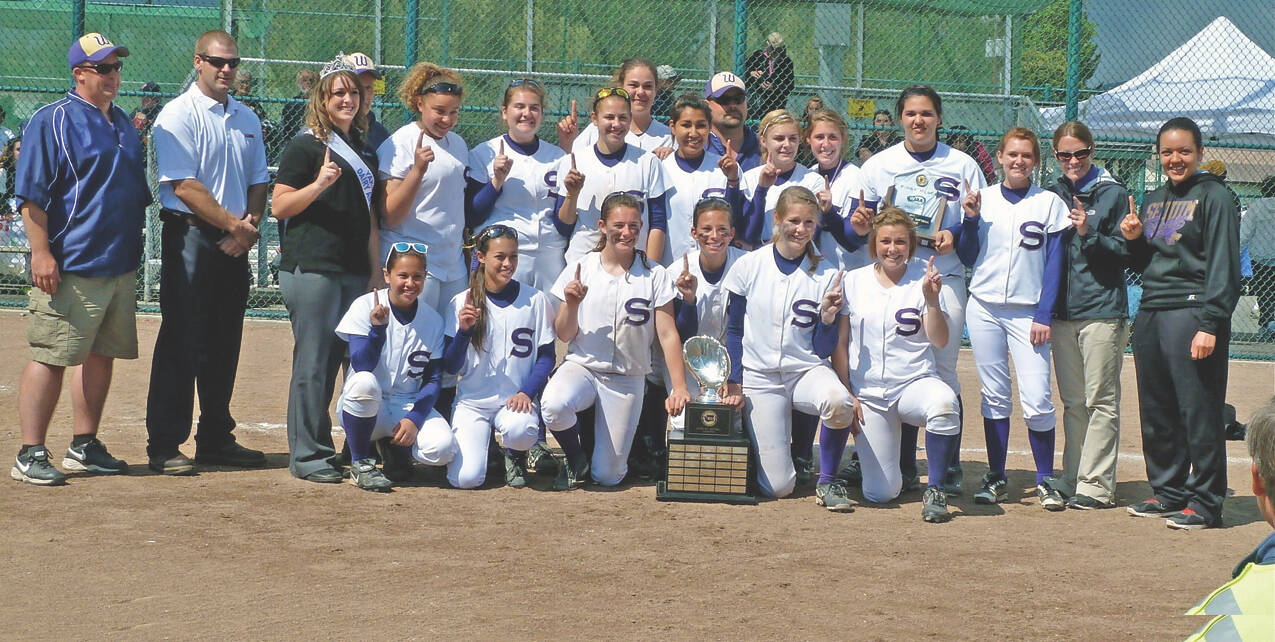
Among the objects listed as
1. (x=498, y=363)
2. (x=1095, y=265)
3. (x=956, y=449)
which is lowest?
(x=956, y=449)

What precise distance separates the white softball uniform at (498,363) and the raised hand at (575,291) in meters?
0.21

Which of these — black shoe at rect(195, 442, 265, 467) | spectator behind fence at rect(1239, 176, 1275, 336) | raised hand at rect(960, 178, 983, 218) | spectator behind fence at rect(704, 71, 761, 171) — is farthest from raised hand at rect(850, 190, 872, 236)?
spectator behind fence at rect(1239, 176, 1275, 336)

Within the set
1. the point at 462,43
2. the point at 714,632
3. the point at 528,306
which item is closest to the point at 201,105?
the point at 528,306

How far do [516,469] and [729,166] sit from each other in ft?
5.75

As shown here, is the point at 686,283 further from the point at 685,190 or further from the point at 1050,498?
the point at 1050,498

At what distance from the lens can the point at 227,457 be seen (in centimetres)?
631

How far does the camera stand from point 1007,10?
12977 millimetres

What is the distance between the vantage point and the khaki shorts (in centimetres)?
568

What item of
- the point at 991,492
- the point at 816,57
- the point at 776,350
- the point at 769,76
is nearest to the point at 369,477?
the point at 776,350

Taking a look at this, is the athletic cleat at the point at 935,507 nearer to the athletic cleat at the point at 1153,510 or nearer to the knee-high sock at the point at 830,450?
the knee-high sock at the point at 830,450

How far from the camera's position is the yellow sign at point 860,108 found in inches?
418

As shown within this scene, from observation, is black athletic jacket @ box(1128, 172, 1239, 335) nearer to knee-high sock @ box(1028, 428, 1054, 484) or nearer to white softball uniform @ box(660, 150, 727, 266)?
knee-high sock @ box(1028, 428, 1054, 484)

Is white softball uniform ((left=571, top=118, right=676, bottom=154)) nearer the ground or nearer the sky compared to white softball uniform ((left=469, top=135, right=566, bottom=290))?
nearer the sky

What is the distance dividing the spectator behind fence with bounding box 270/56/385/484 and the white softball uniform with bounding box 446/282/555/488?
54 centimetres
